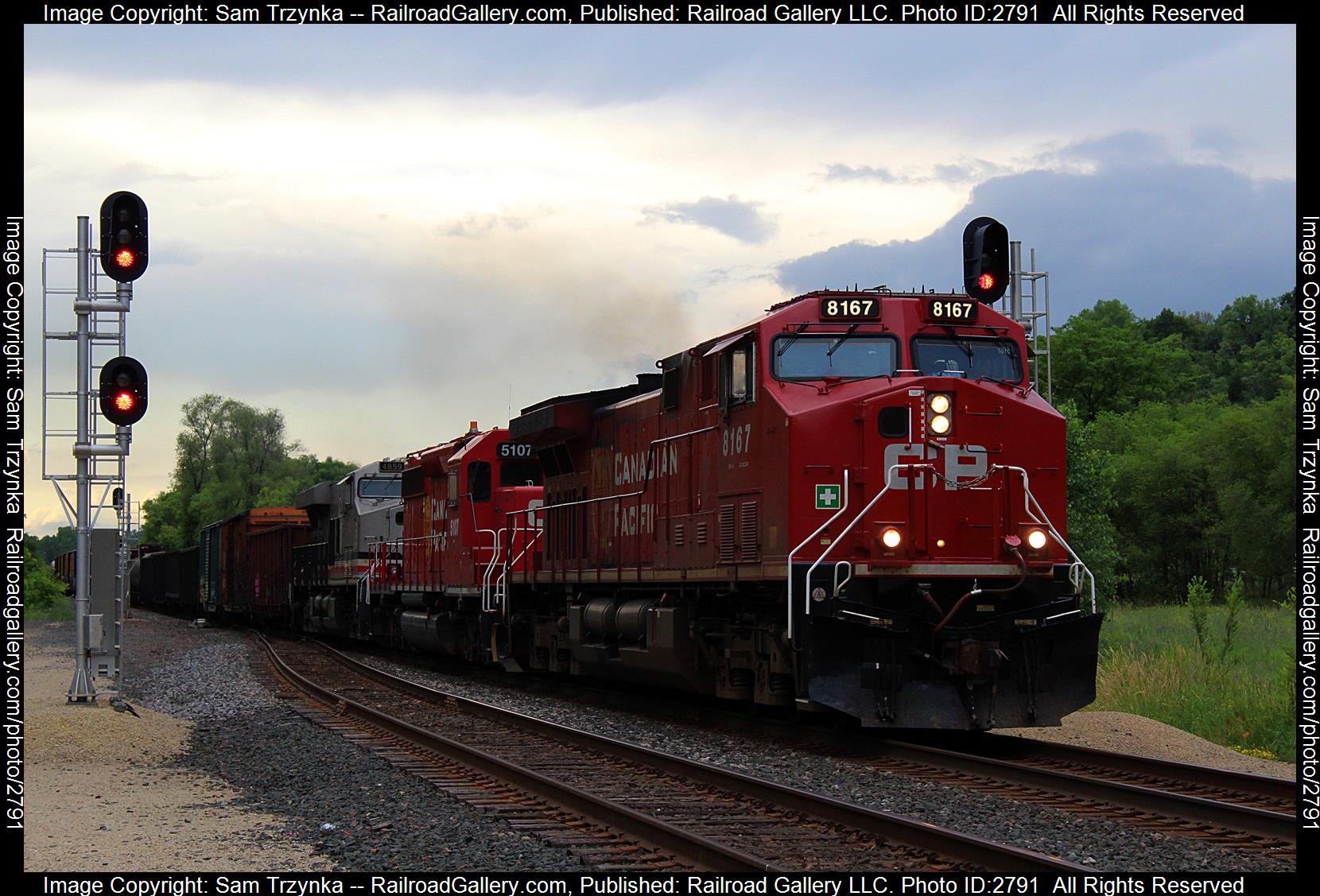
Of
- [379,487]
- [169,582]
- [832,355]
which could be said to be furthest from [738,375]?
[169,582]

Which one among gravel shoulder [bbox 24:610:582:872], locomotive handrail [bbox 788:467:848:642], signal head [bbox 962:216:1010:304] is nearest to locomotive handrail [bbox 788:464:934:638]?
locomotive handrail [bbox 788:467:848:642]

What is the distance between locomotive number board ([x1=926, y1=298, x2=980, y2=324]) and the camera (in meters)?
13.1

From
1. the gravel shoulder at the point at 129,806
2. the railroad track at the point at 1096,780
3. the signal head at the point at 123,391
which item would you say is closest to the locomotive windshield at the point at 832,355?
the railroad track at the point at 1096,780

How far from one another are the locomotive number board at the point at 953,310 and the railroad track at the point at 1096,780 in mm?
3959

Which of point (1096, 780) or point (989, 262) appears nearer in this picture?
point (1096, 780)

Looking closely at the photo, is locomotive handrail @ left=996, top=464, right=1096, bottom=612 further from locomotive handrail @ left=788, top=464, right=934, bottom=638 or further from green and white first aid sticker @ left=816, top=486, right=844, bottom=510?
green and white first aid sticker @ left=816, top=486, right=844, bottom=510

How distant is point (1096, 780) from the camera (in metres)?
9.91

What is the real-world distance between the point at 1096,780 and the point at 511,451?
579 inches

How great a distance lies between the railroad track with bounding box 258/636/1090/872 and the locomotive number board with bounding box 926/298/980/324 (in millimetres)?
4886

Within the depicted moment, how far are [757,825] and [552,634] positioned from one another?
11159 mm

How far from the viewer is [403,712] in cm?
1673

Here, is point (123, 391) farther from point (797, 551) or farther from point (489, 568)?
point (489, 568)

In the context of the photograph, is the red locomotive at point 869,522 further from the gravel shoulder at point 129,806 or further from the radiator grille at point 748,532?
the gravel shoulder at point 129,806
